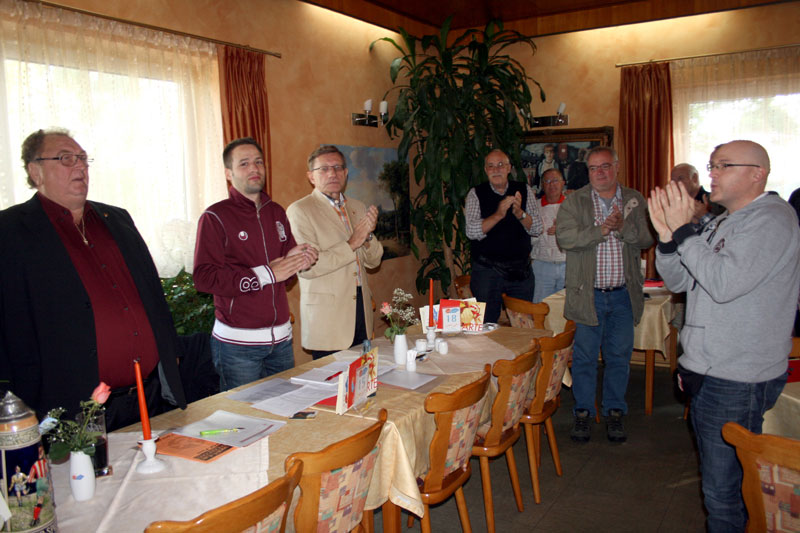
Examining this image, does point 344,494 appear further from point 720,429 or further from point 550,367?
point 550,367

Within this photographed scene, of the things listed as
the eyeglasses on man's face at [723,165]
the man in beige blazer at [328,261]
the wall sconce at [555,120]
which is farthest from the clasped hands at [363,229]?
the wall sconce at [555,120]

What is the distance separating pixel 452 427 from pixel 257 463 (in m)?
0.78

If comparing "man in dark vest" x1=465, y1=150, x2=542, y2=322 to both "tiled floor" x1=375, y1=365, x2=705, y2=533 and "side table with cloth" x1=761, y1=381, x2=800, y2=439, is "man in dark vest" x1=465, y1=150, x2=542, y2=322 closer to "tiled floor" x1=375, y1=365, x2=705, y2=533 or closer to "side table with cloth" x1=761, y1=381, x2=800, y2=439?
"tiled floor" x1=375, y1=365, x2=705, y2=533

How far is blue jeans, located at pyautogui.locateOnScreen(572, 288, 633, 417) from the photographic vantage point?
382 cm

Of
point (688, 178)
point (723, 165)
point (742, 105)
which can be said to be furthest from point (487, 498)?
point (742, 105)

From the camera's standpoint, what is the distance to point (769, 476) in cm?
163

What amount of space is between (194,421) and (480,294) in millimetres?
2832

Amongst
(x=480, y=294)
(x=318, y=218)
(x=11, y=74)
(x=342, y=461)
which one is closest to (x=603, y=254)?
(x=480, y=294)

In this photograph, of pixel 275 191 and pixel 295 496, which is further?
pixel 275 191

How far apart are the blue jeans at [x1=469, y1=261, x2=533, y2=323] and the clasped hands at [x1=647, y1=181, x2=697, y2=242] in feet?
7.18

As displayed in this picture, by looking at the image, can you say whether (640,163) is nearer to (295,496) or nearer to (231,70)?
(231,70)

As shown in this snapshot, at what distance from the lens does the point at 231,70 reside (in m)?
4.45

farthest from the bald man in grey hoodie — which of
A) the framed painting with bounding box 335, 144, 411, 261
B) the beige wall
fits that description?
the framed painting with bounding box 335, 144, 411, 261

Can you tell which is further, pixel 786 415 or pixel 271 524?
pixel 786 415
